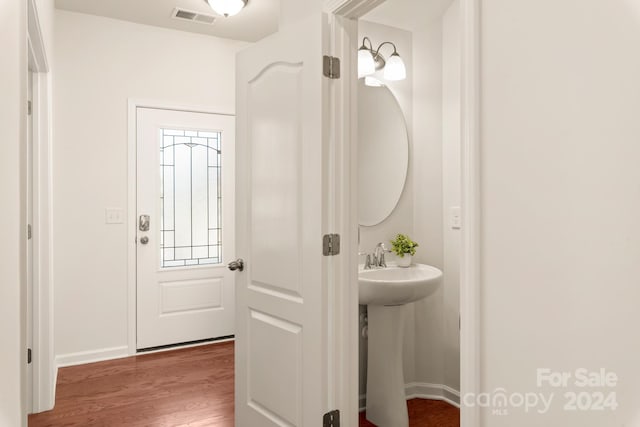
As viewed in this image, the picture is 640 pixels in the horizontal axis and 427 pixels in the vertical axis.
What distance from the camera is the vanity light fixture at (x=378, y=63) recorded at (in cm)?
265

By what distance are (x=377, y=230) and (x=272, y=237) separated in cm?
93

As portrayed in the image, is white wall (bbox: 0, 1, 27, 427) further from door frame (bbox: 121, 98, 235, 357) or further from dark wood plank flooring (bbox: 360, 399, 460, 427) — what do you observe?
door frame (bbox: 121, 98, 235, 357)

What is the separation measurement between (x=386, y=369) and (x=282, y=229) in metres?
1.05

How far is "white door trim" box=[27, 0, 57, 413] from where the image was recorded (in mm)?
2648

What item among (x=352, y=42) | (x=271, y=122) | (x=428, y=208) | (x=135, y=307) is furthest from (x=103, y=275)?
(x=352, y=42)

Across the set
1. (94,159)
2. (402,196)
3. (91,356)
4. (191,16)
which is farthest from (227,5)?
(91,356)

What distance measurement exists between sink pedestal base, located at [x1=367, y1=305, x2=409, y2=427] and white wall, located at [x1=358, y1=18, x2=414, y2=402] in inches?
15.7

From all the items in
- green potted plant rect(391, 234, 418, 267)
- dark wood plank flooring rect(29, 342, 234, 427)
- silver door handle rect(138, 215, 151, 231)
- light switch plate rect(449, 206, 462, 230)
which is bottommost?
dark wood plank flooring rect(29, 342, 234, 427)

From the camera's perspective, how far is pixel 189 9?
11.3ft

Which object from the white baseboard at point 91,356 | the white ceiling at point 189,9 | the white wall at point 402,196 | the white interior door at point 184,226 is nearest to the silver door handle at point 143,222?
the white interior door at point 184,226

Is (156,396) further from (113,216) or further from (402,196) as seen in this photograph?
(402,196)

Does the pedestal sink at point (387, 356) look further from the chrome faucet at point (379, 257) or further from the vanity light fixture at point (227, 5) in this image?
the vanity light fixture at point (227, 5)

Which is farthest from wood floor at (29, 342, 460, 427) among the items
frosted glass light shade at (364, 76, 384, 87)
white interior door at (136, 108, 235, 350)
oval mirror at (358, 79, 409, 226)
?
frosted glass light shade at (364, 76, 384, 87)

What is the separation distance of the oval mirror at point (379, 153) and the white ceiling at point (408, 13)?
41 cm
